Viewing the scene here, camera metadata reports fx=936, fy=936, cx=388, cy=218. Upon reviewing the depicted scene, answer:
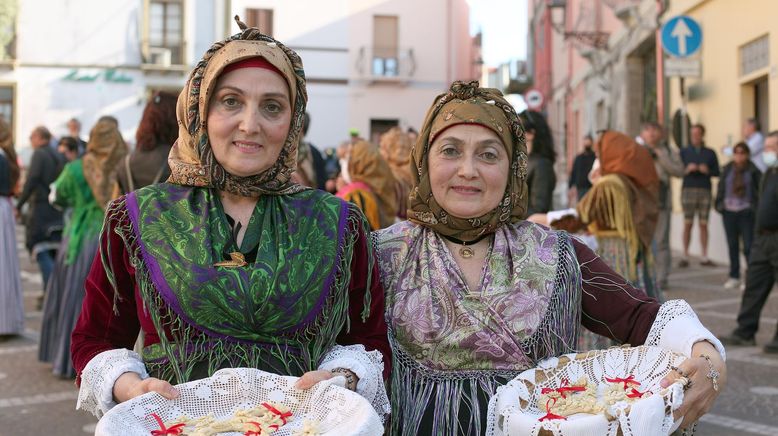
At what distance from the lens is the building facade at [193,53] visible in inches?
1197

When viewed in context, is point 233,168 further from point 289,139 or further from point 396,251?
point 396,251

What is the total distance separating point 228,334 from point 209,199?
35cm

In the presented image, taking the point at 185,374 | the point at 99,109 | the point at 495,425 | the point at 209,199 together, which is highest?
the point at 99,109

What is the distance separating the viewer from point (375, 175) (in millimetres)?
6785

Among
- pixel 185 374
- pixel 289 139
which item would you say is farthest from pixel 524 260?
pixel 185 374

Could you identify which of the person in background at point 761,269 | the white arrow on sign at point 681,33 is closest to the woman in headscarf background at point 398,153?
the person in background at point 761,269

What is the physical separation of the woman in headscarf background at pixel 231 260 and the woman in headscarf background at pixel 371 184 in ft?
13.5

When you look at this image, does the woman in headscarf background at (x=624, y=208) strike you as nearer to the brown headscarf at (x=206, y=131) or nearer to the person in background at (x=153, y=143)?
the person in background at (x=153, y=143)

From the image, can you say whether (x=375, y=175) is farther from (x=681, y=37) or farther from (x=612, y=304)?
(x=681, y=37)

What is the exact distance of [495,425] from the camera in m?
2.43

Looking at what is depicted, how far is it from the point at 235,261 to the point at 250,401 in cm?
35

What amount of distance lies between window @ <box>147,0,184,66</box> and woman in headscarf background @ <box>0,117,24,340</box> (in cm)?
2360

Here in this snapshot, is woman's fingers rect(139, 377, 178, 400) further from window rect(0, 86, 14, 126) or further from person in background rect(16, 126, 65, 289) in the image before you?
window rect(0, 86, 14, 126)

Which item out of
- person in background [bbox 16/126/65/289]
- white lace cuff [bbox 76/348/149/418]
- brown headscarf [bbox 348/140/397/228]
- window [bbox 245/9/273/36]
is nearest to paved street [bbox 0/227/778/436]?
person in background [bbox 16/126/65/289]
